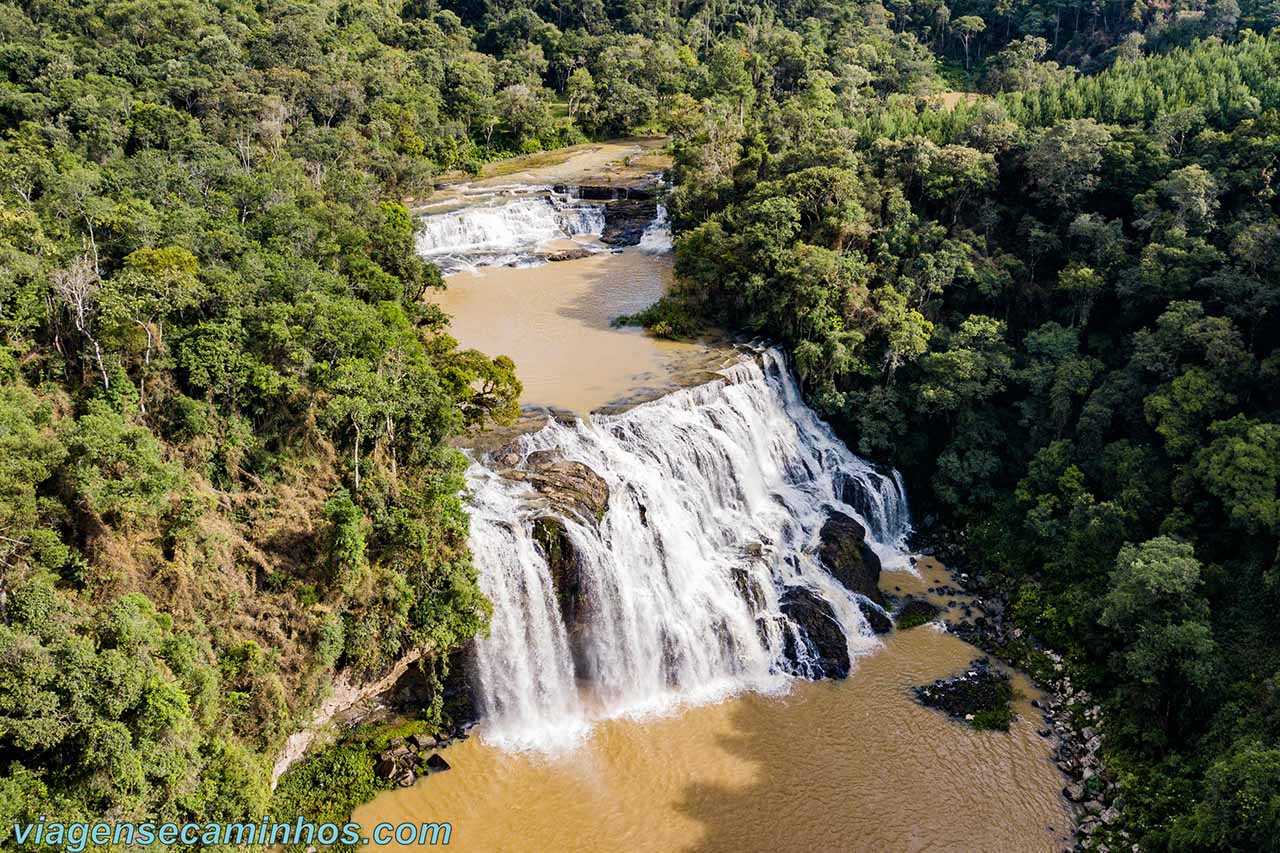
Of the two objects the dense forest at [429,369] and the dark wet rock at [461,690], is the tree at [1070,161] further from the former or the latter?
the dark wet rock at [461,690]

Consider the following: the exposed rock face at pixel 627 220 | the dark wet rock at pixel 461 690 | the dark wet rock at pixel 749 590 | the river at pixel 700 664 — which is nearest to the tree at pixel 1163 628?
the river at pixel 700 664

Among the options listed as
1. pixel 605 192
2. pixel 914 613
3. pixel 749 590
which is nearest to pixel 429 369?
pixel 749 590

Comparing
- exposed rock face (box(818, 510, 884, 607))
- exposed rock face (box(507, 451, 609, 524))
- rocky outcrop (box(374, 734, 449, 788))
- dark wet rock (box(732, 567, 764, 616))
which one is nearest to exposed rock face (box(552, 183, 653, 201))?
exposed rock face (box(818, 510, 884, 607))

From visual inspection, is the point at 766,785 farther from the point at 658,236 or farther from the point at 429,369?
the point at 658,236

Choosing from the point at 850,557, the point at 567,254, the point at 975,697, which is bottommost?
the point at 975,697

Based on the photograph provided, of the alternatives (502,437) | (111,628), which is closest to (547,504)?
(502,437)

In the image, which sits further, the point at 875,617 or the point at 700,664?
the point at 875,617
